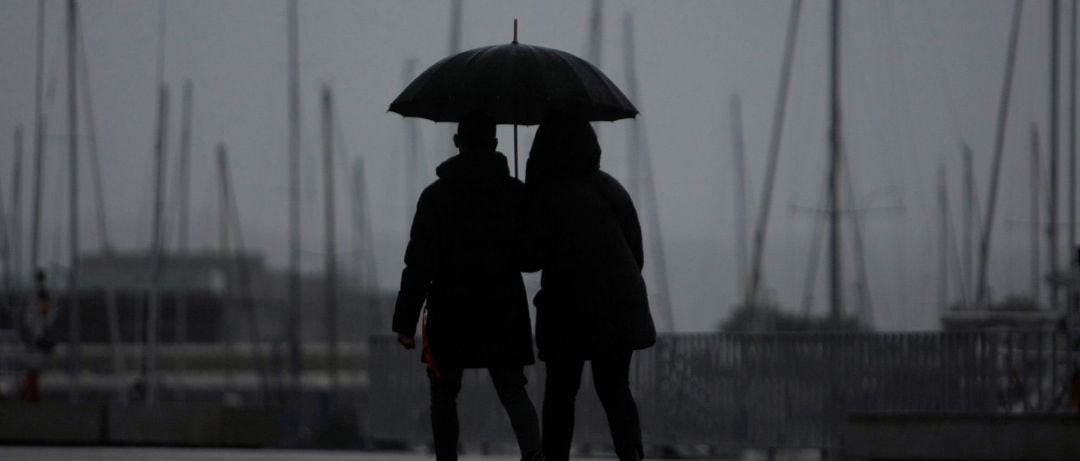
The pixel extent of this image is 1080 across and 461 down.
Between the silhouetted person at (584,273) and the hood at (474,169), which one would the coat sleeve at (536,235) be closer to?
the silhouetted person at (584,273)

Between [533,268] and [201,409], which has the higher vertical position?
[533,268]

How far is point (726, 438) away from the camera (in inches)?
579

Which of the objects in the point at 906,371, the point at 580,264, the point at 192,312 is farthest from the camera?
the point at 192,312

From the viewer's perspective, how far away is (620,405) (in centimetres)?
862

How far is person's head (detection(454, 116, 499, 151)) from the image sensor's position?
8.70m

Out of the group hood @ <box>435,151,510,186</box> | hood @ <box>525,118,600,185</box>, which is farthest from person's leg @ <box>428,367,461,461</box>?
hood @ <box>525,118,600,185</box>

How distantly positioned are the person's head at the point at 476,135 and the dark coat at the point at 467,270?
0.21 ft

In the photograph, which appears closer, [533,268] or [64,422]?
[533,268]

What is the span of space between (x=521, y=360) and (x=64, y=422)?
9.88m

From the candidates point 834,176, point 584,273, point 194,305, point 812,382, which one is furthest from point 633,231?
point 194,305

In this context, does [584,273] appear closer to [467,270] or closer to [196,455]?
[467,270]

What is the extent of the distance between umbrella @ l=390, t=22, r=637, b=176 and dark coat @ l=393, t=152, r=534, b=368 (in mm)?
503

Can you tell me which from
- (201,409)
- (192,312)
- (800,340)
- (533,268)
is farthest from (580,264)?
(192,312)

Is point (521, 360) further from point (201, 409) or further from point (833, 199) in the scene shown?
point (833, 199)
